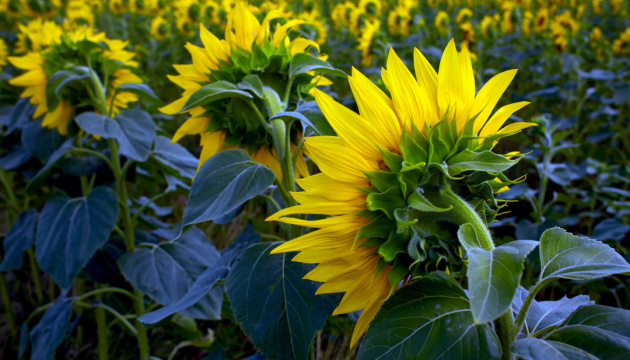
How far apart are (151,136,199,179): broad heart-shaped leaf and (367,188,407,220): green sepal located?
0.85m

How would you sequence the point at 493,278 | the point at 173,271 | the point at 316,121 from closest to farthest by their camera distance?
the point at 493,278
the point at 316,121
the point at 173,271

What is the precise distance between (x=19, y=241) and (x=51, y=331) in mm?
371

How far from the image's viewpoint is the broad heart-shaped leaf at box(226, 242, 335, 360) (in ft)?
1.99

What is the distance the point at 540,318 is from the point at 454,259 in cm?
15

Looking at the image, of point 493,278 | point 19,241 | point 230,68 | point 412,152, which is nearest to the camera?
point 493,278

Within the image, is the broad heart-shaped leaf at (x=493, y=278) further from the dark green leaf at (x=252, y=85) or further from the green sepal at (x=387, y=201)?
the dark green leaf at (x=252, y=85)

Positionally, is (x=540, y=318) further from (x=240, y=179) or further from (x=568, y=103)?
(x=568, y=103)

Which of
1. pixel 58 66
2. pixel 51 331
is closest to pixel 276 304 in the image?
pixel 51 331

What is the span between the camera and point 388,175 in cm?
45

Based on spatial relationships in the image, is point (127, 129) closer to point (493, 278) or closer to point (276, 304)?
point (276, 304)

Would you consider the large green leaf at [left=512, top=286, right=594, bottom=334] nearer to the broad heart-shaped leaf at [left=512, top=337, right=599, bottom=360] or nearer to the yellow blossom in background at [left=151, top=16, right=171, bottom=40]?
the broad heart-shaped leaf at [left=512, top=337, right=599, bottom=360]

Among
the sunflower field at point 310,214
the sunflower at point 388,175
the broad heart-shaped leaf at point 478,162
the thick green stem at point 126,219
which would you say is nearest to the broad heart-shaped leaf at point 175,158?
the sunflower field at point 310,214

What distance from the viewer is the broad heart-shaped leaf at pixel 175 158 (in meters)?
1.22

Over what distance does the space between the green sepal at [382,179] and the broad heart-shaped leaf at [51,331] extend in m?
1.05
